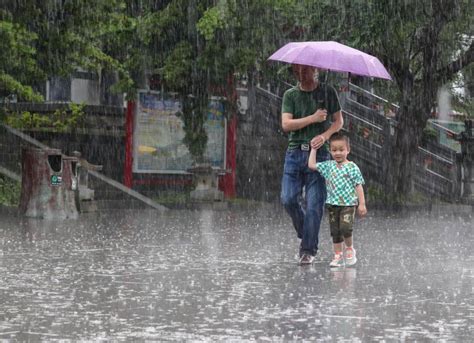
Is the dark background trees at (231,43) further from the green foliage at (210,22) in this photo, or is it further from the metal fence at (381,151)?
the metal fence at (381,151)

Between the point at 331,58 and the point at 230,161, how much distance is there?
1513cm

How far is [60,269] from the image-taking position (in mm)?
10062

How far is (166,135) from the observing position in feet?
82.0

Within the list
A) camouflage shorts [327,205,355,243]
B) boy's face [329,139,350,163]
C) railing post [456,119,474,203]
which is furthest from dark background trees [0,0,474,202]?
camouflage shorts [327,205,355,243]

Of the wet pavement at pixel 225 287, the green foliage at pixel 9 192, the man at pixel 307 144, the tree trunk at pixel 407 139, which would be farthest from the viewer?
the tree trunk at pixel 407 139

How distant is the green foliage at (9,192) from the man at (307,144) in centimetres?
1053

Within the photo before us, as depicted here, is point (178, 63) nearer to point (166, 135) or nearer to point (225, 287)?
point (166, 135)

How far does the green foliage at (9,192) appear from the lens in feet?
67.2

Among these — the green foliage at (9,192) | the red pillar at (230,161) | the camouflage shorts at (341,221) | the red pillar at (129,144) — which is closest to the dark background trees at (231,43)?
the red pillar at (129,144)

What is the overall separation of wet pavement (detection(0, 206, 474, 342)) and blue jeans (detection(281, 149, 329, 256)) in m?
0.29

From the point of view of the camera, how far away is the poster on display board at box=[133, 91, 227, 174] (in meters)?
24.8

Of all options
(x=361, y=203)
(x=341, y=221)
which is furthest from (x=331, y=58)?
(x=341, y=221)

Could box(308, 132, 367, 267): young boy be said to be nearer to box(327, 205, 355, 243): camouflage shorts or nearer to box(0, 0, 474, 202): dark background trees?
box(327, 205, 355, 243): camouflage shorts

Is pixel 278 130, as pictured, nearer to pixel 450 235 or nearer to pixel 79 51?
pixel 79 51
